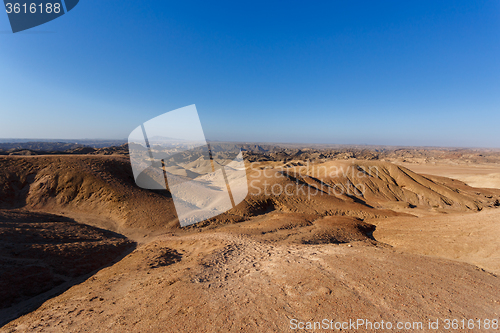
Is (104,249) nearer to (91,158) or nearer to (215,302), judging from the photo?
(215,302)

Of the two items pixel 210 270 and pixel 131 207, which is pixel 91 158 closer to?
pixel 131 207

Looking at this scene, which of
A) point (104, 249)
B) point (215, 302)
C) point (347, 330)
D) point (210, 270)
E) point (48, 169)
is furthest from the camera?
point (48, 169)

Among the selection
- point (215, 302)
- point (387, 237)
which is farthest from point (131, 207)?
point (387, 237)

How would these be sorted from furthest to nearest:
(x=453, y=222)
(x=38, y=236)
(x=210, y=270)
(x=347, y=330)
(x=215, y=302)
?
(x=453, y=222) → (x=38, y=236) → (x=210, y=270) → (x=215, y=302) → (x=347, y=330)

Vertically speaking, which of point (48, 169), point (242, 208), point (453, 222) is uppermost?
point (48, 169)

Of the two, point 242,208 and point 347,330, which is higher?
point 347,330

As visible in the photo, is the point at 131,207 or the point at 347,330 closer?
the point at 347,330
